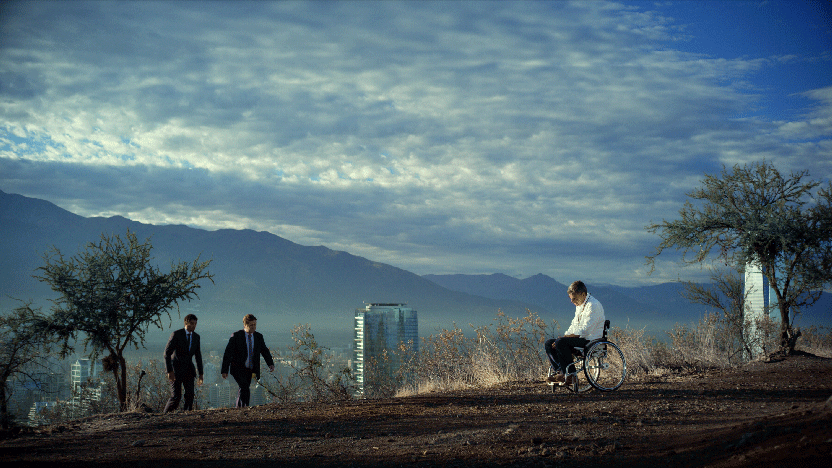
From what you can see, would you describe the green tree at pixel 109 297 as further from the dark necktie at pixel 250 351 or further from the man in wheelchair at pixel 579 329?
the man in wheelchair at pixel 579 329

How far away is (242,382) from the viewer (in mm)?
10195

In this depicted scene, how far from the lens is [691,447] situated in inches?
194

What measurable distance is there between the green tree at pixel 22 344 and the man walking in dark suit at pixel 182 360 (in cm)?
332

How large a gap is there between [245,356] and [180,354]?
1.26m

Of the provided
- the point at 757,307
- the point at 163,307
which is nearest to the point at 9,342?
the point at 163,307

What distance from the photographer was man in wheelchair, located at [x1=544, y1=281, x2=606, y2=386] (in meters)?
8.98

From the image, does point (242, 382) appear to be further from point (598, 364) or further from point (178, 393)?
point (598, 364)

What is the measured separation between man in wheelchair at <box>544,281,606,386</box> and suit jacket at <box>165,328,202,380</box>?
670 cm

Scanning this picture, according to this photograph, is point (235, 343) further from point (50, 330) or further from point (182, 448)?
point (50, 330)

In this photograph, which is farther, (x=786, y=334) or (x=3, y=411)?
(x=786, y=334)

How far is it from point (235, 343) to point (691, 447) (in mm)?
7900

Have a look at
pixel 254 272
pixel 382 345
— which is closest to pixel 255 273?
pixel 254 272

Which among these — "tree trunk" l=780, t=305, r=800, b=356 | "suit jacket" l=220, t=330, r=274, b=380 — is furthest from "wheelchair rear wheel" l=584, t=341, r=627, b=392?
"tree trunk" l=780, t=305, r=800, b=356

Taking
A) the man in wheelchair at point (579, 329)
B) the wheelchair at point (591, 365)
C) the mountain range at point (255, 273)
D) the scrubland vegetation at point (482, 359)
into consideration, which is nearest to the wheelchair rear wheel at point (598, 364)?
the wheelchair at point (591, 365)
